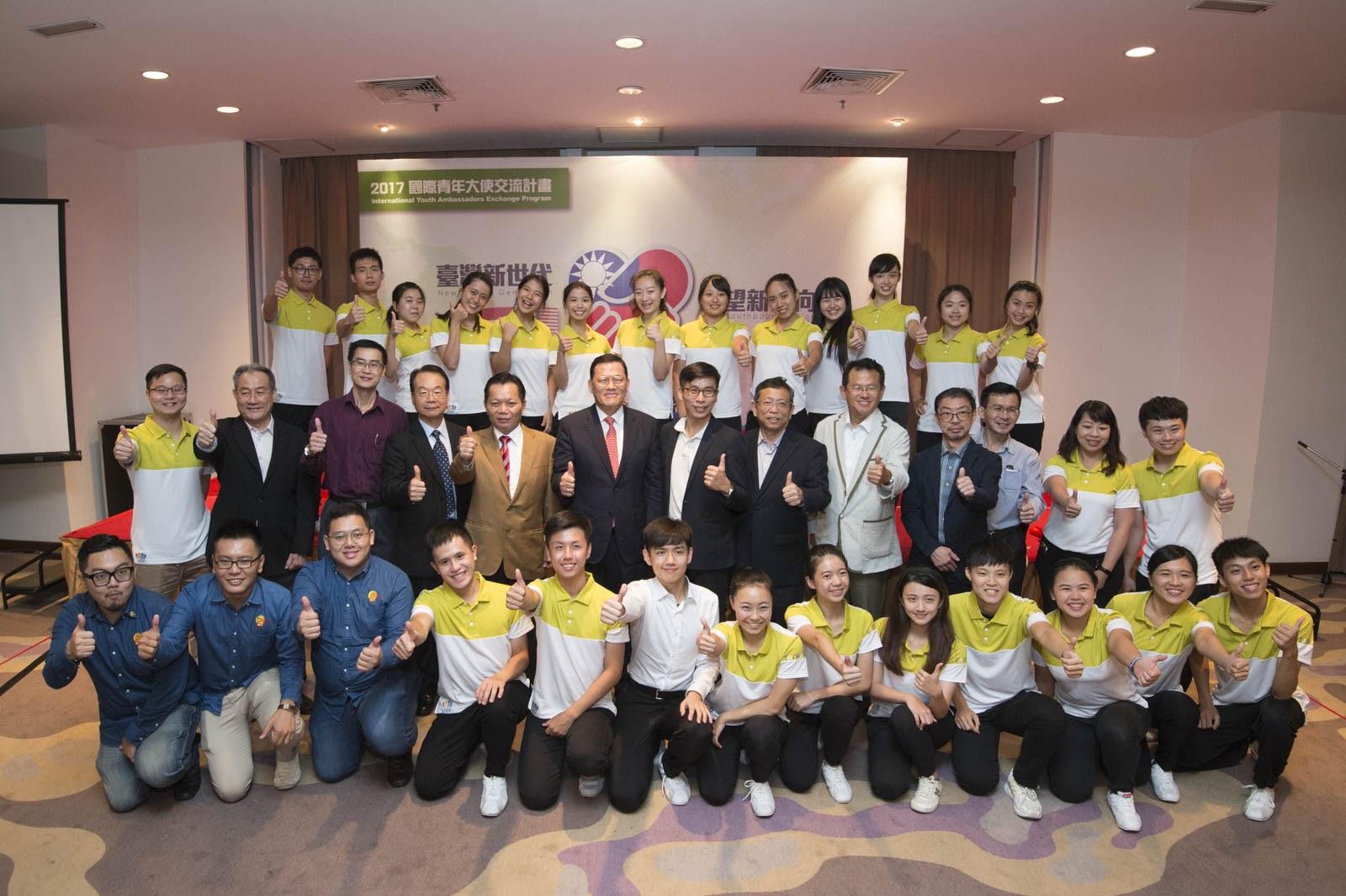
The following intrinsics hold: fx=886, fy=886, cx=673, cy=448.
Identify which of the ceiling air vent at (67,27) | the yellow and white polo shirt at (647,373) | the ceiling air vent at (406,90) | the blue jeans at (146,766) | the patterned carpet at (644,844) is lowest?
the patterned carpet at (644,844)

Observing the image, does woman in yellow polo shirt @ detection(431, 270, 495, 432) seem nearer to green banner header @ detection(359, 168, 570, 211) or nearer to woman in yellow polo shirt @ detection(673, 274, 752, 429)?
woman in yellow polo shirt @ detection(673, 274, 752, 429)

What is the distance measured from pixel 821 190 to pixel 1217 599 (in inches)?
157

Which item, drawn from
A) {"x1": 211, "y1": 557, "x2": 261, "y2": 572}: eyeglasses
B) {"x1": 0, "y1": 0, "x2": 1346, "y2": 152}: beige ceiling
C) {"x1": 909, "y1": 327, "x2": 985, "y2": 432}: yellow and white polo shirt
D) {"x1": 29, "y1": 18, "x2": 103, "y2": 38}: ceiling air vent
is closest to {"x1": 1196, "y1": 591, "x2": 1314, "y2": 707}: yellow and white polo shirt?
{"x1": 909, "y1": 327, "x2": 985, "y2": 432}: yellow and white polo shirt

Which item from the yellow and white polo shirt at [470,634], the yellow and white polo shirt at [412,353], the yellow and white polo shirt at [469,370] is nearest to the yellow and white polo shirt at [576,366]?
the yellow and white polo shirt at [469,370]

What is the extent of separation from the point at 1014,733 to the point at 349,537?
263cm

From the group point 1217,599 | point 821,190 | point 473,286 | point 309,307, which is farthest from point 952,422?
point 309,307

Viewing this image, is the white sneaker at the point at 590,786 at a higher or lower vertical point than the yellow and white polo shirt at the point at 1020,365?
lower

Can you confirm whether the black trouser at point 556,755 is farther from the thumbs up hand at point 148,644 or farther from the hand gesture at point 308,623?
the thumbs up hand at point 148,644

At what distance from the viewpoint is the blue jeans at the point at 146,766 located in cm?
315

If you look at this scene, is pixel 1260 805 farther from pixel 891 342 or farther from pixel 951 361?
pixel 891 342

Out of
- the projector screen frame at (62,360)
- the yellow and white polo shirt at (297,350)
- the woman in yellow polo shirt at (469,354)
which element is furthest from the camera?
the projector screen frame at (62,360)

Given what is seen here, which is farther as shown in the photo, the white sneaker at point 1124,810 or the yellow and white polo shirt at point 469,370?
the yellow and white polo shirt at point 469,370

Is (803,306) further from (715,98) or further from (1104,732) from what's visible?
(1104,732)

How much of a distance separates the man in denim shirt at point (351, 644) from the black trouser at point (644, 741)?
801 mm
